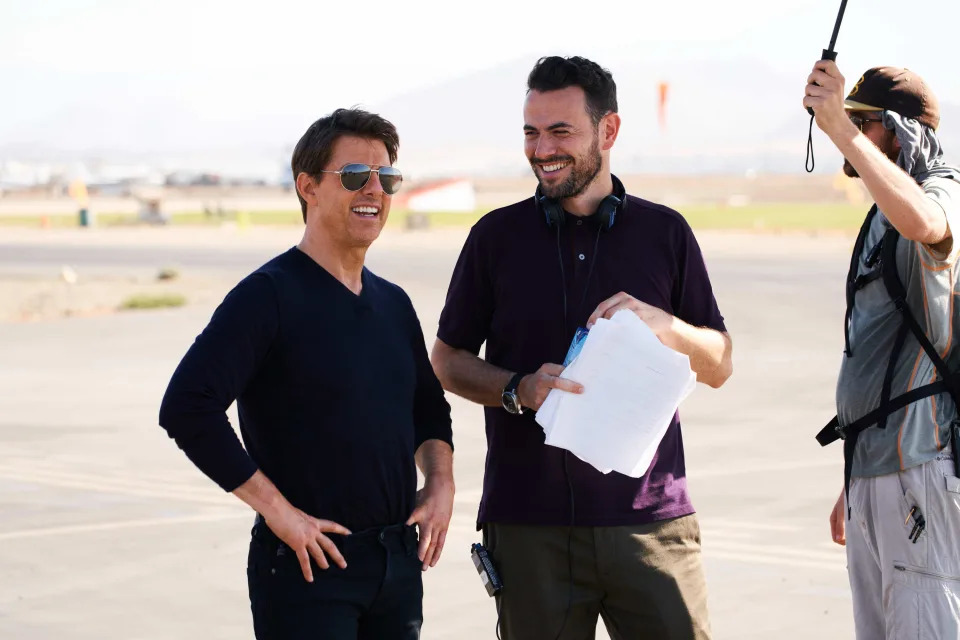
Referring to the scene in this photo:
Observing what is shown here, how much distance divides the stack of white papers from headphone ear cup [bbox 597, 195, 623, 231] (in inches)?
18.3

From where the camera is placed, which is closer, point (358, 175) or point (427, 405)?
point (358, 175)

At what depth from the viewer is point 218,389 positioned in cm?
335

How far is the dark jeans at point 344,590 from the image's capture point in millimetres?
3428

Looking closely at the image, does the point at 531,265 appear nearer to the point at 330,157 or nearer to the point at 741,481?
the point at 330,157

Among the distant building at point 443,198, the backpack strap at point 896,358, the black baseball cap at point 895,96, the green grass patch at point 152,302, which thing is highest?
the black baseball cap at point 895,96

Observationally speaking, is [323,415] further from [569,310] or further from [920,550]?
[920,550]

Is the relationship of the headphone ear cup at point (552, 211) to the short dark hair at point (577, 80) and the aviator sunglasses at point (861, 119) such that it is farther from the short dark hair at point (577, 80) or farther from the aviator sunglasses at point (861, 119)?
the aviator sunglasses at point (861, 119)

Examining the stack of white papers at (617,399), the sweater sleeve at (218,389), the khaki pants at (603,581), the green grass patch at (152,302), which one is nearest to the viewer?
the sweater sleeve at (218,389)

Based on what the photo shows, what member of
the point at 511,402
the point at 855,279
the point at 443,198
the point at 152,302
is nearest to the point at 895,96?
the point at 855,279

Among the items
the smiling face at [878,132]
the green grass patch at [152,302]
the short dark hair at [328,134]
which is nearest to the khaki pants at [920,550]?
the smiling face at [878,132]

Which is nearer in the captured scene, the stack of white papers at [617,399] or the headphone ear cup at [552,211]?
Result: the stack of white papers at [617,399]

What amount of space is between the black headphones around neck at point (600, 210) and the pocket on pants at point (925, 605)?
1267mm

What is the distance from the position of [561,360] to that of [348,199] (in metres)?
0.80

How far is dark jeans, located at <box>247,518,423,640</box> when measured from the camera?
3428mm
